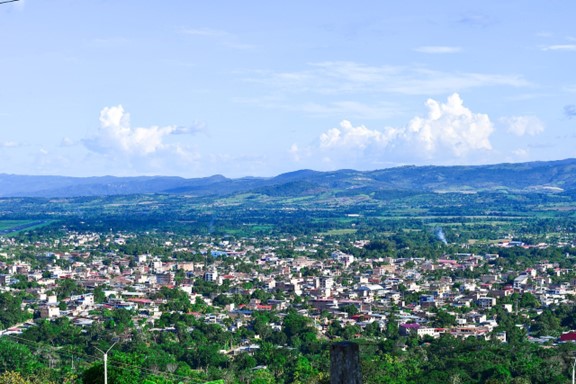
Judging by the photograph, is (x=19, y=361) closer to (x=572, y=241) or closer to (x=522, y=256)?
(x=522, y=256)

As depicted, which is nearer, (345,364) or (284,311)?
(345,364)

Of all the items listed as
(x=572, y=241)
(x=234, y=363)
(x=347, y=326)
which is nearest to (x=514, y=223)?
(x=572, y=241)

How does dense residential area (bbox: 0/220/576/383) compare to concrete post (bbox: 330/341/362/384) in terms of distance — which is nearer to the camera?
concrete post (bbox: 330/341/362/384)

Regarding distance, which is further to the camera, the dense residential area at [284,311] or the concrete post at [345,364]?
the dense residential area at [284,311]

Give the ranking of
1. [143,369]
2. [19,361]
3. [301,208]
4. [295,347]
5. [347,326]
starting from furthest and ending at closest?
[301,208] < [347,326] < [295,347] < [19,361] < [143,369]

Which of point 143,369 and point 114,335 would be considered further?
point 114,335

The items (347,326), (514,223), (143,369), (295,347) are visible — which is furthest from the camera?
(514,223)

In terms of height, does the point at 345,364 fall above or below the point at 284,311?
above

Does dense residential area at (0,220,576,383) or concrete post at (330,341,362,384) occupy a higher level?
concrete post at (330,341,362,384)
